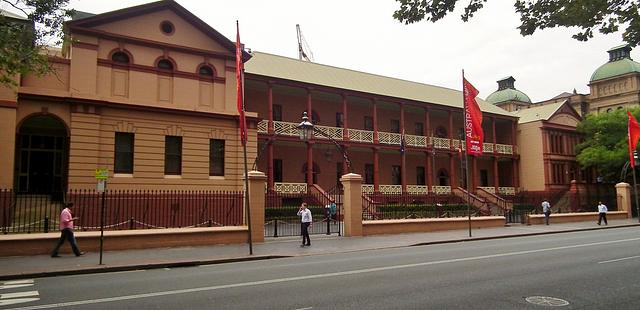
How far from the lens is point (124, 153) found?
2322cm

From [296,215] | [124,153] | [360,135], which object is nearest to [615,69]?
[360,135]

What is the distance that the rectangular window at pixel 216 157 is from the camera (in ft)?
83.8

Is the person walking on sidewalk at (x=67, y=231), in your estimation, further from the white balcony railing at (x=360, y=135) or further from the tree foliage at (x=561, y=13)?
the white balcony railing at (x=360, y=135)

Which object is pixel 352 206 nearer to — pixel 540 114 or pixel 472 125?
pixel 472 125

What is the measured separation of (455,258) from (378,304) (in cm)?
635

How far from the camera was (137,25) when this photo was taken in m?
23.9

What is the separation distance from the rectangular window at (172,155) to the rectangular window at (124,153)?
168 centimetres

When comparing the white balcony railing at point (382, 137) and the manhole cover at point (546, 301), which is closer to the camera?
the manhole cover at point (546, 301)

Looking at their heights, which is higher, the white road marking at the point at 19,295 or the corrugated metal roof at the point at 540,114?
the corrugated metal roof at the point at 540,114

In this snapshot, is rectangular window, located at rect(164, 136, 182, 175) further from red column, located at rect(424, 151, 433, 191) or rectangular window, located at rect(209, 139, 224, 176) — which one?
red column, located at rect(424, 151, 433, 191)

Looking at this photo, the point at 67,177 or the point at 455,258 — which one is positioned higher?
the point at 67,177

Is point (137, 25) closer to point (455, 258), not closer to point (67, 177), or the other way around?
point (67, 177)

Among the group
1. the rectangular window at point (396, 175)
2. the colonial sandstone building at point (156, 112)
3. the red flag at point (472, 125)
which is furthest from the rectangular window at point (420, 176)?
the red flag at point (472, 125)

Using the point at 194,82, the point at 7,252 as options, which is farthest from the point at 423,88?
the point at 7,252
